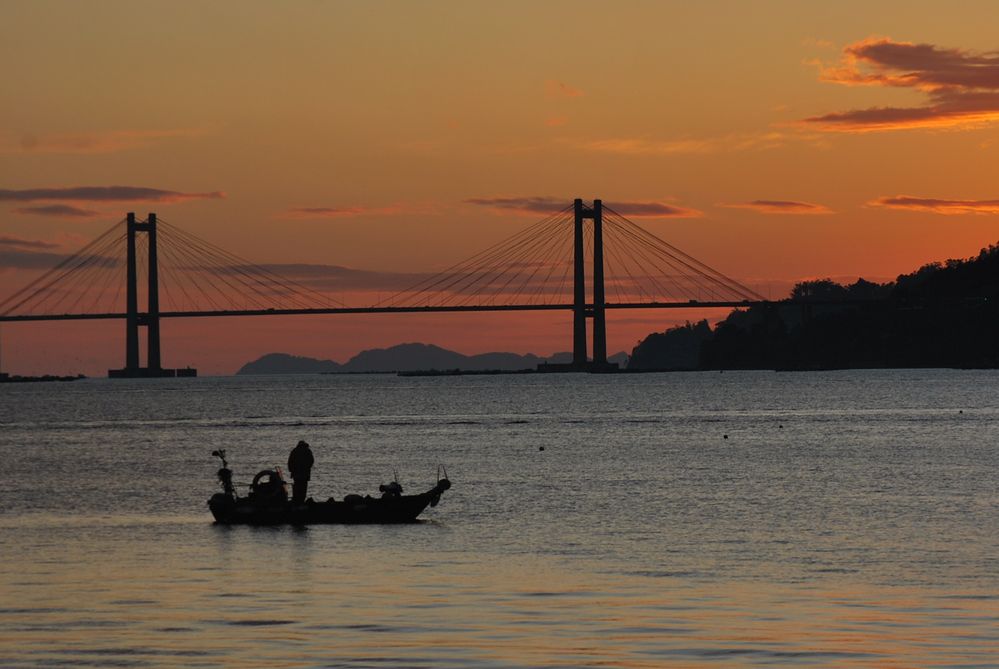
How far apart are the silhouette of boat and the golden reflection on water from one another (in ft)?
16.1

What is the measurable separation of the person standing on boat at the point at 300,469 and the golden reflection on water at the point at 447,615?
18.2ft

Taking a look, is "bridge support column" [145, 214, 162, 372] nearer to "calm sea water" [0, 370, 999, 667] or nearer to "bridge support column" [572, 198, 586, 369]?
"bridge support column" [572, 198, 586, 369]

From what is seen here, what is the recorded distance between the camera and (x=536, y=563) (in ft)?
84.4

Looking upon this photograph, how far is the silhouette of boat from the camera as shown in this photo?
32406mm

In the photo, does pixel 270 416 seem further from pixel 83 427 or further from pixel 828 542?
pixel 828 542

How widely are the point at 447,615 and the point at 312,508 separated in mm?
12645

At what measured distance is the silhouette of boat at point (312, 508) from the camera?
3241 cm

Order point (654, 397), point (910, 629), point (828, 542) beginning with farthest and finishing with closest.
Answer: point (654, 397)
point (828, 542)
point (910, 629)

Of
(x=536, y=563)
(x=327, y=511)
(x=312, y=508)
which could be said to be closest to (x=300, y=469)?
(x=312, y=508)

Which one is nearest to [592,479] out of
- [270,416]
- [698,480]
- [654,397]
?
[698,480]

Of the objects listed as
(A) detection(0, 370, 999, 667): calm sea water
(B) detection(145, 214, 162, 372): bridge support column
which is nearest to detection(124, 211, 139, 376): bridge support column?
(B) detection(145, 214, 162, 372): bridge support column

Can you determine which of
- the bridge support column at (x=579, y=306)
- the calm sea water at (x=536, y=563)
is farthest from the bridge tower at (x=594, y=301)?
the calm sea water at (x=536, y=563)

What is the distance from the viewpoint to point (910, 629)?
1877 cm

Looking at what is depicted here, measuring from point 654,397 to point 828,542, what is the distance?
115 metres
